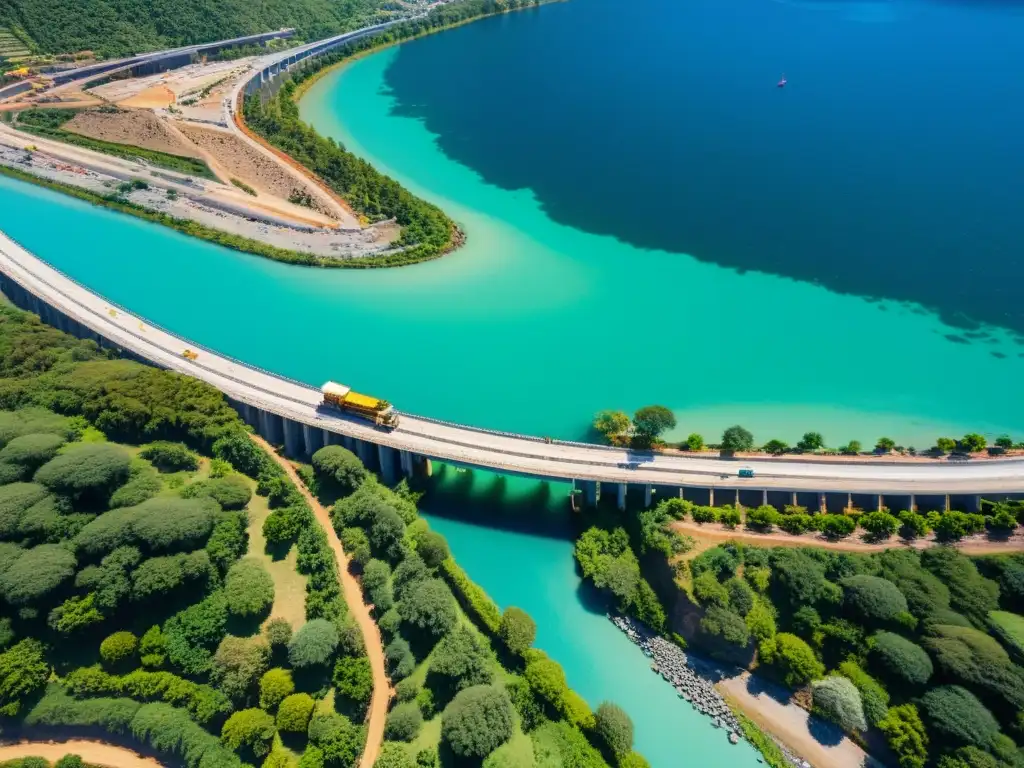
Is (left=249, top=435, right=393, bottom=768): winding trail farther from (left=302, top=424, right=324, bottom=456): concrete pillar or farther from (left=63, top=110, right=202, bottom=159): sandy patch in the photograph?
(left=63, top=110, right=202, bottom=159): sandy patch

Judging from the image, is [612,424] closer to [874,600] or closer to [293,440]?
[874,600]

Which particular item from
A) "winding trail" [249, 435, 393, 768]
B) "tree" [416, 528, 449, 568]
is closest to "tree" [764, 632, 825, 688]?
"tree" [416, 528, 449, 568]

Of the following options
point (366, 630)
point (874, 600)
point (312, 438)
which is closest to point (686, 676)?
point (874, 600)

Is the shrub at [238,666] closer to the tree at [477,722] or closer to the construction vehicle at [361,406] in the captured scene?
the tree at [477,722]

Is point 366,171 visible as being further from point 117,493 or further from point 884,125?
point 884,125

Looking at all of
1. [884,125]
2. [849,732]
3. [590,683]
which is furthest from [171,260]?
[884,125]
